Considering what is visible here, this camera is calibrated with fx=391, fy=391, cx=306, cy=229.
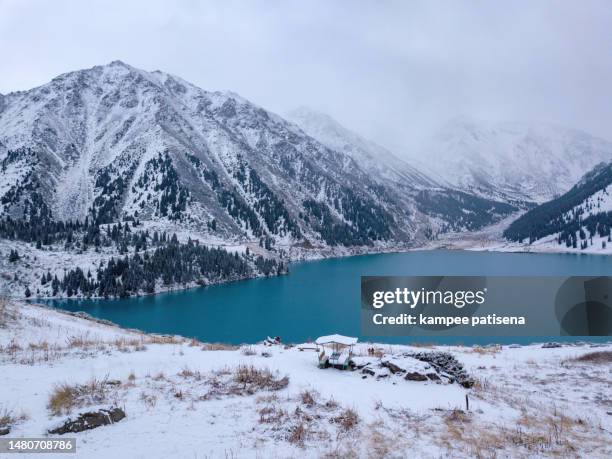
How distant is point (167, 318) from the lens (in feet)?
265

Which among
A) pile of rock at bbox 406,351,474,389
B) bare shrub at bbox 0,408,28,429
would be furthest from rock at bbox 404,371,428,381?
bare shrub at bbox 0,408,28,429

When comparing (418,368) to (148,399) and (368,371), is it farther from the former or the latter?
(148,399)

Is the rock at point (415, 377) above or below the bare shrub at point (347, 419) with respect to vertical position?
below

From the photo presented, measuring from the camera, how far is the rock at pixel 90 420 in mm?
8891

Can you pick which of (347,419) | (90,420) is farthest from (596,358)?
(90,420)

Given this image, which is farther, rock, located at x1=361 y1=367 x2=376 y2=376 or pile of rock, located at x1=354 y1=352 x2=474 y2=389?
rock, located at x1=361 y1=367 x2=376 y2=376

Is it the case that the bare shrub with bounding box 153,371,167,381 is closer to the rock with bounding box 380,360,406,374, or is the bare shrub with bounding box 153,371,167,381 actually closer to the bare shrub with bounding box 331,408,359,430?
the bare shrub with bounding box 331,408,359,430

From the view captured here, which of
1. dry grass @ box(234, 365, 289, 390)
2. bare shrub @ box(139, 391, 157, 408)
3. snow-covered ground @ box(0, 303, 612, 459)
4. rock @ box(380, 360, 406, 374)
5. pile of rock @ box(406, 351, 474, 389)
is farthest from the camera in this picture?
rock @ box(380, 360, 406, 374)

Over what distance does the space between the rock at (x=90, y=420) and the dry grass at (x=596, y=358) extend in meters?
21.4

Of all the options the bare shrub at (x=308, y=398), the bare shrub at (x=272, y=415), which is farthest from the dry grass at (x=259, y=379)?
the bare shrub at (x=272, y=415)

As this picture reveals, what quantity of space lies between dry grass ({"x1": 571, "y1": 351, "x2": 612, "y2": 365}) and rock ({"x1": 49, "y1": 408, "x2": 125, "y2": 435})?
70.1 ft

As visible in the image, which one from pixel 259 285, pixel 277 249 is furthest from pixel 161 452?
pixel 277 249

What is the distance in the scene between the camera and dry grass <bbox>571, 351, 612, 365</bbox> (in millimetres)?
19891

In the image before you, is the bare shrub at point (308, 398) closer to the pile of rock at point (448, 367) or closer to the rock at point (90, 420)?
the rock at point (90, 420)
